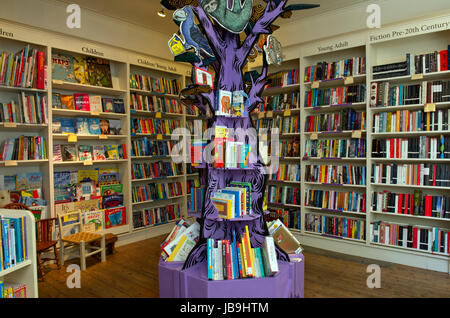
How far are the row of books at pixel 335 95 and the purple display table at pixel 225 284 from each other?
2.56 meters

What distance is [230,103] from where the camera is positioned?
2.54m

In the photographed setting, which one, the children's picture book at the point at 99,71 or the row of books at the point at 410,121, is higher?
the children's picture book at the point at 99,71

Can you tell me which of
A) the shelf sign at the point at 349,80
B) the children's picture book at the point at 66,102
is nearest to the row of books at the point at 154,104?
the children's picture book at the point at 66,102

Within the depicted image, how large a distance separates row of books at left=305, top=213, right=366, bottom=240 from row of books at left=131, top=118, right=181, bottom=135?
267 cm

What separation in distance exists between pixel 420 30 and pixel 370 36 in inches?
22.0

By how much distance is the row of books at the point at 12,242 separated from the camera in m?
1.71

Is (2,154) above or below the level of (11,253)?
above

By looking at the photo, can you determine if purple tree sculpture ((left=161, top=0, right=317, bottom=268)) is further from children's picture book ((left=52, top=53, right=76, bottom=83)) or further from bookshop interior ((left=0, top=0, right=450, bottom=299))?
children's picture book ((left=52, top=53, right=76, bottom=83))

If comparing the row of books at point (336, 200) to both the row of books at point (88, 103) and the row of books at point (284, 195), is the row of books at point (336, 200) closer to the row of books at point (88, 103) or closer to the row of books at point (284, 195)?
the row of books at point (284, 195)

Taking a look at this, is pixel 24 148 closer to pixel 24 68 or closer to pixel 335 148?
pixel 24 68

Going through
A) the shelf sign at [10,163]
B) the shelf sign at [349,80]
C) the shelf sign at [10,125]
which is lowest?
the shelf sign at [10,163]
